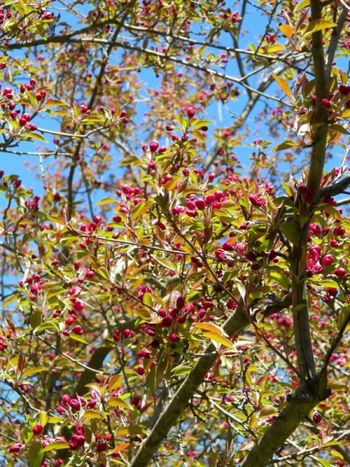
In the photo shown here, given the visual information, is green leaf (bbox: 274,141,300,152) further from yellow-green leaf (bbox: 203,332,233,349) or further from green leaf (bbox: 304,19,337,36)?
yellow-green leaf (bbox: 203,332,233,349)

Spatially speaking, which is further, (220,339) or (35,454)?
(35,454)

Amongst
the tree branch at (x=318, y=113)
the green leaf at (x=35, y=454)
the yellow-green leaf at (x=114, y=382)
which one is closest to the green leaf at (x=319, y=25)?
the tree branch at (x=318, y=113)

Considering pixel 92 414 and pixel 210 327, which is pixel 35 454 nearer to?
pixel 92 414

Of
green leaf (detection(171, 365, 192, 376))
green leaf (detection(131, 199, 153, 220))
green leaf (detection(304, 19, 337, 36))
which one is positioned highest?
green leaf (detection(304, 19, 337, 36))

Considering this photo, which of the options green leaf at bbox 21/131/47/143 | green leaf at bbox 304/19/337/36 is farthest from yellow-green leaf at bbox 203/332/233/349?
green leaf at bbox 21/131/47/143

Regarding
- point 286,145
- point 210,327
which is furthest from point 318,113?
point 210,327

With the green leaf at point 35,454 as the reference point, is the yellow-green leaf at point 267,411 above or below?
above

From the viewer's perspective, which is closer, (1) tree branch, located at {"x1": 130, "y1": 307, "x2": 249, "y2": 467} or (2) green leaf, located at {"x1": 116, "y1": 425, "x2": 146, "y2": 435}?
(1) tree branch, located at {"x1": 130, "y1": 307, "x2": 249, "y2": 467}

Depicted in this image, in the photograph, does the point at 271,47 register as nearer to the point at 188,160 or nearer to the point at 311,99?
the point at 188,160

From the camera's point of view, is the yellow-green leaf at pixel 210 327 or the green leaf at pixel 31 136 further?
the green leaf at pixel 31 136

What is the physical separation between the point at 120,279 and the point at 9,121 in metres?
1.54

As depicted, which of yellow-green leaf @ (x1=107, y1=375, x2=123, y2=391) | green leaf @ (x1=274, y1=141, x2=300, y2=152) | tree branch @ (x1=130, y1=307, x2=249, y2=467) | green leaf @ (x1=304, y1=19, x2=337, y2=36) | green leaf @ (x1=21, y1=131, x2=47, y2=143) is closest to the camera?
green leaf @ (x1=304, y1=19, x2=337, y2=36)

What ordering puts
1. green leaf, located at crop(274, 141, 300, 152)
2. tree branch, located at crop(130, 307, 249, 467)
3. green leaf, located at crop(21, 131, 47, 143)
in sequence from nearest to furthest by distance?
green leaf, located at crop(274, 141, 300, 152) → tree branch, located at crop(130, 307, 249, 467) → green leaf, located at crop(21, 131, 47, 143)

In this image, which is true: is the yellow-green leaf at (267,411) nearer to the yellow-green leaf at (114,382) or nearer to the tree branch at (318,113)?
the yellow-green leaf at (114,382)
